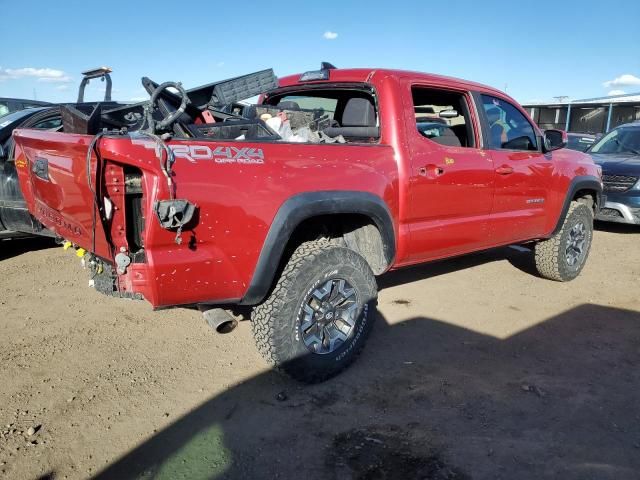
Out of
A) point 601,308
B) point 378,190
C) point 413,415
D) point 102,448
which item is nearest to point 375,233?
point 378,190

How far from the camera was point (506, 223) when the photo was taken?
14.2 feet

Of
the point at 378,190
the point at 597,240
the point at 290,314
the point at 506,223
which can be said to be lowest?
the point at 597,240

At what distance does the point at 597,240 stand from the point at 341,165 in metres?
6.07

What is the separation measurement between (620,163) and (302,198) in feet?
23.4

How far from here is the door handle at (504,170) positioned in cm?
408

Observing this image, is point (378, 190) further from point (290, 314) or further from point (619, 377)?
point (619, 377)

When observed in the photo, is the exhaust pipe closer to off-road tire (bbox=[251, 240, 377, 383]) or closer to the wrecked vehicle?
off-road tire (bbox=[251, 240, 377, 383])

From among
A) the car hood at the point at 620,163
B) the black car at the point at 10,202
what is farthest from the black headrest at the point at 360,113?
the car hood at the point at 620,163

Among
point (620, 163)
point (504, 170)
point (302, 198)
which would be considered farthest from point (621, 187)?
point (302, 198)

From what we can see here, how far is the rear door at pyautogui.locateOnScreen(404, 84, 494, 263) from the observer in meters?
3.46

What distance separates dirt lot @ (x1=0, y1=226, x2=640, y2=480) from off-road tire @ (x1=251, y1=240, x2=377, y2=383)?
155mm

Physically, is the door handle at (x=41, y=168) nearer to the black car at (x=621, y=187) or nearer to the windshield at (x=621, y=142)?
the black car at (x=621, y=187)

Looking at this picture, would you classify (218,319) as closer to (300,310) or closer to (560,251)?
(300,310)

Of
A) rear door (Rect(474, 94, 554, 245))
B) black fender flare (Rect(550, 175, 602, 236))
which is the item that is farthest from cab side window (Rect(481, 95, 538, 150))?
black fender flare (Rect(550, 175, 602, 236))
